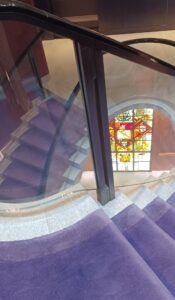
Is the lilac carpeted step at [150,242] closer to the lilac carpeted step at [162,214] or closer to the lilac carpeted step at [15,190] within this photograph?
the lilac carpeted step at [162,214]

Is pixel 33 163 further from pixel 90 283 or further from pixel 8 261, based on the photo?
pixel 90 283

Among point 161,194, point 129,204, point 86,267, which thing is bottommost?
point 161,194

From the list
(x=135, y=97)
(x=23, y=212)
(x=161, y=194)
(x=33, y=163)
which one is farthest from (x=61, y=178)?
(x=135, y=97)

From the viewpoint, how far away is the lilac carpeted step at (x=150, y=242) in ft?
4.17

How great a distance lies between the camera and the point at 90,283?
117cm

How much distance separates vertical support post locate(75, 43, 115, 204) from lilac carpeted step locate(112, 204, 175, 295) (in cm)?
20

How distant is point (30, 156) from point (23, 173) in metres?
0.31

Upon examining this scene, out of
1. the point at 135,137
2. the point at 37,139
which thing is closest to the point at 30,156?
the point at 37,139

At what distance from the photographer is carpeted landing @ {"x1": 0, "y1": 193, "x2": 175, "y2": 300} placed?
1134 mm

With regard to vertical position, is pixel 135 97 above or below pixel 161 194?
below

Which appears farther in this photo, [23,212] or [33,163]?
[33,163]

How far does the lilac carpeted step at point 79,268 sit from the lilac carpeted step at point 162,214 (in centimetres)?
49

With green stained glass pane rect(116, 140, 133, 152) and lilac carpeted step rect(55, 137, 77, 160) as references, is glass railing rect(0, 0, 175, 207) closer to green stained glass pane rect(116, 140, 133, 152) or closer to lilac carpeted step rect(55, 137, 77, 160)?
lilac carpeted step rect(55, 137, 77, 160)

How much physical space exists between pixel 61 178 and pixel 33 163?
1.88 ft
